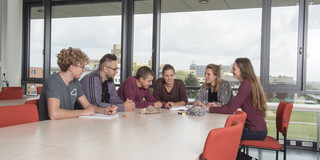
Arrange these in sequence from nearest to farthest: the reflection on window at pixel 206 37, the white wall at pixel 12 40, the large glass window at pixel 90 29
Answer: the reflection on window at pixel 206 37 → the large glass window at pixel 90 29 → the white wall at pixel 12 40

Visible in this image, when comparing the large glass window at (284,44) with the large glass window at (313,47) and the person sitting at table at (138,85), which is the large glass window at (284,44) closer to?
the large glass window at (313,47)

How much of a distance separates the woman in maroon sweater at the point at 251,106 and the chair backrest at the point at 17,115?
71.2 inches

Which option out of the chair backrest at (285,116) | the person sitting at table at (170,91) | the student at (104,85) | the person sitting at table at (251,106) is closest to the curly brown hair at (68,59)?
the student at (104,85)

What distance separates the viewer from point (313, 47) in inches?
189

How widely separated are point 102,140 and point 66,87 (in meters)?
1.24

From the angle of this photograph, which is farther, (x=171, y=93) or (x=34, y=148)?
(x=171, y=93)

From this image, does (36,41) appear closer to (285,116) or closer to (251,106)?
(251,106)

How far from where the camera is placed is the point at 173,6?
5.61 metres

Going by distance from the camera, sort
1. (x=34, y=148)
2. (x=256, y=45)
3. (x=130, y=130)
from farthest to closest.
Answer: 1. (x=256, y=45)
2. (x=130, y=130)
3. (x=34, y=148)

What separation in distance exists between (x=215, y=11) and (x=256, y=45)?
3.18 ft

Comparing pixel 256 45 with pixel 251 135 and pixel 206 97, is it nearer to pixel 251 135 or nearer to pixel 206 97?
pixel 206 97

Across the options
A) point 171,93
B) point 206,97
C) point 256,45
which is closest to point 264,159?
point 206,97

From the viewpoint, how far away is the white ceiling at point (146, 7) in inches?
202

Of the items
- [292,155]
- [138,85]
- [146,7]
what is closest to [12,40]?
[146,7]
